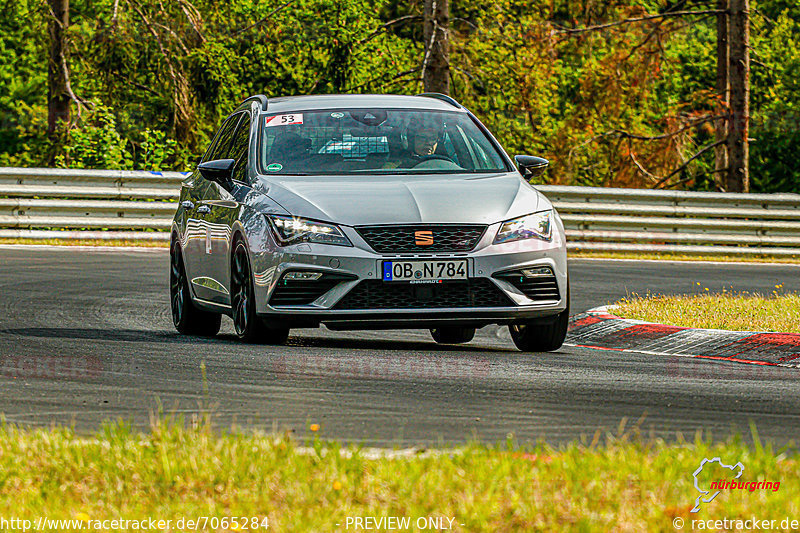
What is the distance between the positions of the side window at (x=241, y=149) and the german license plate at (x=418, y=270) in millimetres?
1580

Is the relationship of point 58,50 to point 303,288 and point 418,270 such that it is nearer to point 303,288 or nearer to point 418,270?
point 303,288

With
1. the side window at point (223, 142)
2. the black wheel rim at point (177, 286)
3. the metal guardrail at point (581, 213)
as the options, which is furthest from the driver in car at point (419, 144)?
the metal guardrail at point (581, 213)

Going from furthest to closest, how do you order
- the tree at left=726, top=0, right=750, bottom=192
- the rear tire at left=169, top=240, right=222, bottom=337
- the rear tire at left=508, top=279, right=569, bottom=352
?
the tree at left=726, top=0, right=750, bottom=192 → the rear tire at left=169, top=240, right=222, bottom=337 → the rear tire at left=508, top=279, right=569, bottom=352

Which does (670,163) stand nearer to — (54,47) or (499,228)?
(54,47)

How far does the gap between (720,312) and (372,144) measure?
3425 mm

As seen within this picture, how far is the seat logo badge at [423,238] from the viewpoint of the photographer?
29.7 feet

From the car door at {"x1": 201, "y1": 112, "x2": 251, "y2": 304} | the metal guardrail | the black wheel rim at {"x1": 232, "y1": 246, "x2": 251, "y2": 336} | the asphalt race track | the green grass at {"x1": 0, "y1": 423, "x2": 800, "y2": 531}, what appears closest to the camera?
the green grass at {"x1": 0, "y1": 423, "x2": 800, "y2": 531}

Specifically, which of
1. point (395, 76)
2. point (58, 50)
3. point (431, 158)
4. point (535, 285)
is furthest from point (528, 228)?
point (58, 50)

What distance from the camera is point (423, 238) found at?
356 inches

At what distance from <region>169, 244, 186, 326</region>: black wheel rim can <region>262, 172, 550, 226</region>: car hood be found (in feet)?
6.27

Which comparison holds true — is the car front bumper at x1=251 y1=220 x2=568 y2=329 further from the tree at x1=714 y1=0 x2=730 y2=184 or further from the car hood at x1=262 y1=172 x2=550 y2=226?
the tree at x1=714 y1=0 x2=730 y2=184

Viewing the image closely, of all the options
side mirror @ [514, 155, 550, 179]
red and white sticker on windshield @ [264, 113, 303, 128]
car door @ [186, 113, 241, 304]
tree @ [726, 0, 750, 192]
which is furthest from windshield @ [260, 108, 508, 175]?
tree @ [726, 0, 750, 192]

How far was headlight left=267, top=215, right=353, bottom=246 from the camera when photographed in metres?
9.05

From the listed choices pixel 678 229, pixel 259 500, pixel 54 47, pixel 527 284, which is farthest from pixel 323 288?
pixel 54 47
